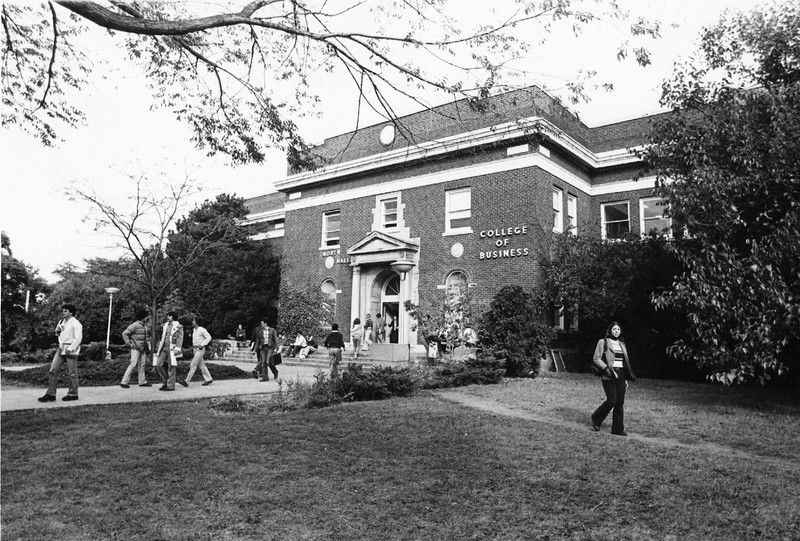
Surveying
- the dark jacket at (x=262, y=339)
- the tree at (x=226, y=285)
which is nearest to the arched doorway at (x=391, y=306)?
the tree at (x=226, y=285)

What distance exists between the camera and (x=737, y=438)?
9.01 metres

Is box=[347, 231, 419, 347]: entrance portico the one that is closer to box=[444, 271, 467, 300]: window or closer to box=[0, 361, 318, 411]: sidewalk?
box=[444, 271, 467, 300]: window

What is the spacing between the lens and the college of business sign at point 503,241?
68.0ft

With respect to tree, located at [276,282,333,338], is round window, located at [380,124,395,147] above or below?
above

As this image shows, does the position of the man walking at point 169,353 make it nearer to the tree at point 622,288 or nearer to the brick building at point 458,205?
the brick building at point 458,205

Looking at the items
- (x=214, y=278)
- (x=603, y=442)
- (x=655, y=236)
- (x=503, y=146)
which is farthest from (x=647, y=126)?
(x=214, y=278)

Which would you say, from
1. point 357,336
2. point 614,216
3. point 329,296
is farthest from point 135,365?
point 614,216

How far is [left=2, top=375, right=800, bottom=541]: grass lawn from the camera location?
4672 millimetres

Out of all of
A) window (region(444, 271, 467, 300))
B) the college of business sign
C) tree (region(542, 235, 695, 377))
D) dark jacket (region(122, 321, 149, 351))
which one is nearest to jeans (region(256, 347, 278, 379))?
dark jacket (region(122, 321, 149, 351))

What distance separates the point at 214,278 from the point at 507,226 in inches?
664

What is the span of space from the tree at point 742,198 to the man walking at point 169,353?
35.0 feet

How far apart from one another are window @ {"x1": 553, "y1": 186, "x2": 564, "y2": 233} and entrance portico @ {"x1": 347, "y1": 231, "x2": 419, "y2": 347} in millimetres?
5633

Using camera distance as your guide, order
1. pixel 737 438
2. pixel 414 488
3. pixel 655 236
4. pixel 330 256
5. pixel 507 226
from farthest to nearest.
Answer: pixel 330 256 < pixel 507 226 < pixel 655 236 < pixel 737 438 < pixel 414 488

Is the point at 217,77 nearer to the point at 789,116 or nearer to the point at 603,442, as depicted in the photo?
the point at 603,442
